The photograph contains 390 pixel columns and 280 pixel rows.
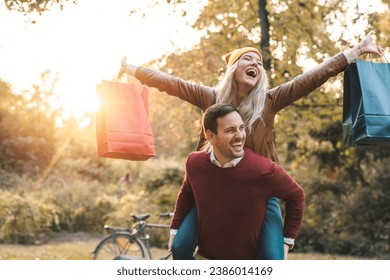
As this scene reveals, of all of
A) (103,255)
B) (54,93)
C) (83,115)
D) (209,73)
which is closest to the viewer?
(209,73)

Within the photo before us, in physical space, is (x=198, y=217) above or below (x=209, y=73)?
below

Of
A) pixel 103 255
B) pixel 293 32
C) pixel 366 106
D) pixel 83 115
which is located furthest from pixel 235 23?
pixel 83 115

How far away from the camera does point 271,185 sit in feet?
9.52

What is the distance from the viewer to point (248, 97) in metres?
3.24

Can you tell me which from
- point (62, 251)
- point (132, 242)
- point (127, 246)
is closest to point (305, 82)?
point (132, 242)

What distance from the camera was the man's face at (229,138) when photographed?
113 inches

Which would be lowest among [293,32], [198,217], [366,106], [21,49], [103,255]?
[103,255]

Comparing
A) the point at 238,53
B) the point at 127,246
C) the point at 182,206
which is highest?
the point at 238,53

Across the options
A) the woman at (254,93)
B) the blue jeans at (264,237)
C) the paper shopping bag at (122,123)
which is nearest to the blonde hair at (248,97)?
the woman at (254,93)

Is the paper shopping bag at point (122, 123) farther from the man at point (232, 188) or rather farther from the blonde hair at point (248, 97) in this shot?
the man at point (232, 188)

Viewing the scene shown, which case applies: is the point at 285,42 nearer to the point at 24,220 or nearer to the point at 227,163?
the point at 227,163

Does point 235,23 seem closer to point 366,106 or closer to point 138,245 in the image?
point 138,245

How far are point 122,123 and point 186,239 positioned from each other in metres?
0.90

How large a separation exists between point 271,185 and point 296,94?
1.94ft
